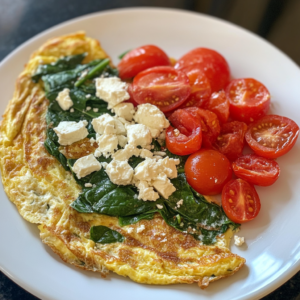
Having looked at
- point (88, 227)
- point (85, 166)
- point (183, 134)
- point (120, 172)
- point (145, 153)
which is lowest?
point (88, 227)

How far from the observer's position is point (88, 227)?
313 centimetres

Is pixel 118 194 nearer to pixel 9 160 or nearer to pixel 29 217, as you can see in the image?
pixel 29 217

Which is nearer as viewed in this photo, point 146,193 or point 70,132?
point 146,193

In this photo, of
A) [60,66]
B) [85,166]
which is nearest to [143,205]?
[85,166]

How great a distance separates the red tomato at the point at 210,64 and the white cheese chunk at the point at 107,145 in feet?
5.24

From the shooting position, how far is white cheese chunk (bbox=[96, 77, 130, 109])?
3.81 metres

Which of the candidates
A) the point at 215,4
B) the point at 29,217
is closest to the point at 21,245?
the point at 29,217

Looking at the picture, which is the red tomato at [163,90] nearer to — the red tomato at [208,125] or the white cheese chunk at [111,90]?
the white cheese chunk at [111,90]

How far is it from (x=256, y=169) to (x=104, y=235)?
1805mm

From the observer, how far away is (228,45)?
4.78 meters

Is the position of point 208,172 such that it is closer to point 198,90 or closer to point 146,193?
point 146,193

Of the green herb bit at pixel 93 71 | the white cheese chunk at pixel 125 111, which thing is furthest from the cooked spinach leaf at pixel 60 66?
the white cheese chunk at pixel 125 111

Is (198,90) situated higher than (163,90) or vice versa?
(198,90)

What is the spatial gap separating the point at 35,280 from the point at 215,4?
5.79m
